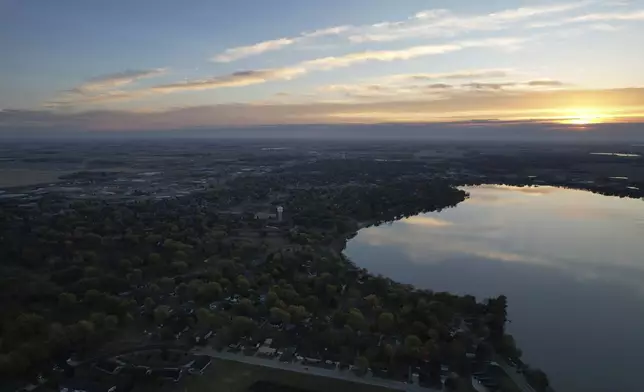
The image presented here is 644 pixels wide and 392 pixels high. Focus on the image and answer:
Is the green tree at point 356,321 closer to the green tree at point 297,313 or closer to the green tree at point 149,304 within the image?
the green tree at point 297,313

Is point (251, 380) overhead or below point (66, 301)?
below

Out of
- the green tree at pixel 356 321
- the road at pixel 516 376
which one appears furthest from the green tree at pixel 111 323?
the road at pixel 516 376

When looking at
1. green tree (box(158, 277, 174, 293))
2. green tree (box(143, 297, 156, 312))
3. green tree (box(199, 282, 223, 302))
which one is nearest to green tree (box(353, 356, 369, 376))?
green tree (box(199, 282, 223, 302))

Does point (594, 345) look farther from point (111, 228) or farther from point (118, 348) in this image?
point (111, 228)

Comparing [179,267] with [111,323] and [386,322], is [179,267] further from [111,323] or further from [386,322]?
[386,322]

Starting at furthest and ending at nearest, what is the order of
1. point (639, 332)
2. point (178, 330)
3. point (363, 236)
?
point (363, 236) < point (639, 332) < point (178, 330)

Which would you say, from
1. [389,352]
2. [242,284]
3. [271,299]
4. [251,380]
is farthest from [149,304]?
[389,352]

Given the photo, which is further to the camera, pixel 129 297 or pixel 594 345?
pixel 129 297

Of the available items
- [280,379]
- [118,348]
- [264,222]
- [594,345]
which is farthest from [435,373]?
[264,222]
